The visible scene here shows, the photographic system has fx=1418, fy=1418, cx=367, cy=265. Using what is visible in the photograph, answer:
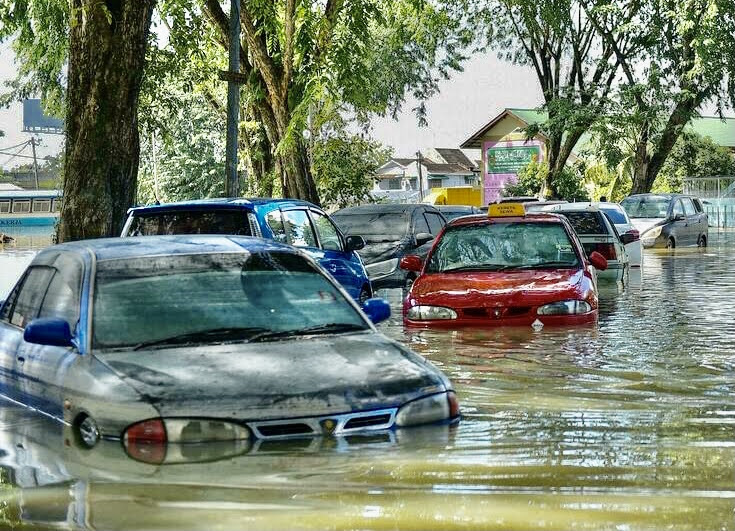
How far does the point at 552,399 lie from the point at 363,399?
289 centimetres

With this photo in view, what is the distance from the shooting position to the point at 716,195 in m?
60.5

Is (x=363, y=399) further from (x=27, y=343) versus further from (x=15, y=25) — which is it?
(x=15, y=25)

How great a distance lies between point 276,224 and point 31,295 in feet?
20.5

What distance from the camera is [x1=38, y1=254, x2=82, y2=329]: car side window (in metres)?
8.02

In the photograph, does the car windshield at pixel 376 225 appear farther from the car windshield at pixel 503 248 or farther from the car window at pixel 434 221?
the car windshield at pixel 503 248

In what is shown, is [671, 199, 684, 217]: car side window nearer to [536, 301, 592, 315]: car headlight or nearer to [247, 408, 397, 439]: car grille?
[536, 301, 592, 315]: car headlight

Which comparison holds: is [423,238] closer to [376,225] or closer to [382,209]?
[376,225]

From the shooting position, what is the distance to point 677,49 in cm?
4391

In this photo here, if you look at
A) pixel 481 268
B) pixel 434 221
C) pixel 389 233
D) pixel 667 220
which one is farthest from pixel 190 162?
pixel 481 268

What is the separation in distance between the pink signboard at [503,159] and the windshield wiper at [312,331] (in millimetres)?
74069

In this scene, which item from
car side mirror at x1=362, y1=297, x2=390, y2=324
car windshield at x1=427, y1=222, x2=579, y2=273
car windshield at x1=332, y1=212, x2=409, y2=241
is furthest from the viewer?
car windshield at x1=332, y1=212, x2=409, y2=241

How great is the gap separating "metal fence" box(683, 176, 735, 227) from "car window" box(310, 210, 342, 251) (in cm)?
4367

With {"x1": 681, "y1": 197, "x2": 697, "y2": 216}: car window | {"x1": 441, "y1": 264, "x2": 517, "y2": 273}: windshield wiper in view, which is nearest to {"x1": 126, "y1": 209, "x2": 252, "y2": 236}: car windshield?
{"x1": 441, "y1": 264, "x2": 517, "y2": 273}: windshield wiper

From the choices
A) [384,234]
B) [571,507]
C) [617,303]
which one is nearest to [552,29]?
[384,234]
